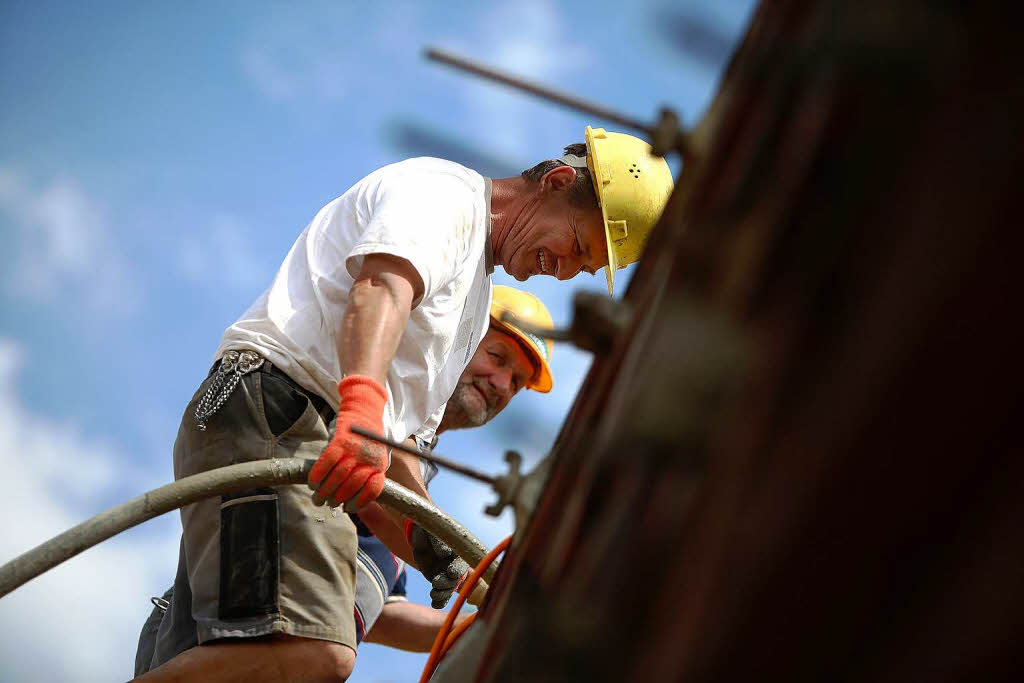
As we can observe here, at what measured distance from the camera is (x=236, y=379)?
312 cm

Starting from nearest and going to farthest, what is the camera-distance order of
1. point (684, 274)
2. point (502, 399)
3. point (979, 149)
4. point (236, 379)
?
1. point (979, 149)
2. point (684, 274)
3. point (236, 379)
4. point (502, 399)

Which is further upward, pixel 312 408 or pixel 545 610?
pixel 545 610

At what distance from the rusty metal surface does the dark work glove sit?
2874 mm

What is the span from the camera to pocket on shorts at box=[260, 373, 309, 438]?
3.10m

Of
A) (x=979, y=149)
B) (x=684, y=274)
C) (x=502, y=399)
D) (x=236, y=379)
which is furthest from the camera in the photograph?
(x=502, y=399)

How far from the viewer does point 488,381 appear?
5926 mm

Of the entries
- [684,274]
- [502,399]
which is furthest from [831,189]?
[502,399]

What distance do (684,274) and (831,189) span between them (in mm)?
143

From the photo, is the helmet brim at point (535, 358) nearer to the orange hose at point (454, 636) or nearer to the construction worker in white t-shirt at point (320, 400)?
the construction worker in white t-shirt at point (320, 400)

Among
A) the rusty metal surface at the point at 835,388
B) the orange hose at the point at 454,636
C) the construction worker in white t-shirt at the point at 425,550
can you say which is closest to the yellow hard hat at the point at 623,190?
the construction worker in white t-shirt at the point at 425,550

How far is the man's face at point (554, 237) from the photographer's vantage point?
3971 mm

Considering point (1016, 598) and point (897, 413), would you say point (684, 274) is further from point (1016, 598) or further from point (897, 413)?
point (1016, 598)

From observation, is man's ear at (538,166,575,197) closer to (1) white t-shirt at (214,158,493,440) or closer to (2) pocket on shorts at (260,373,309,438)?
(1) white t-shirt at (214,158,493,440)

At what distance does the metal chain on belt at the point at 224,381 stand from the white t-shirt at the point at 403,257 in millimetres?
41
